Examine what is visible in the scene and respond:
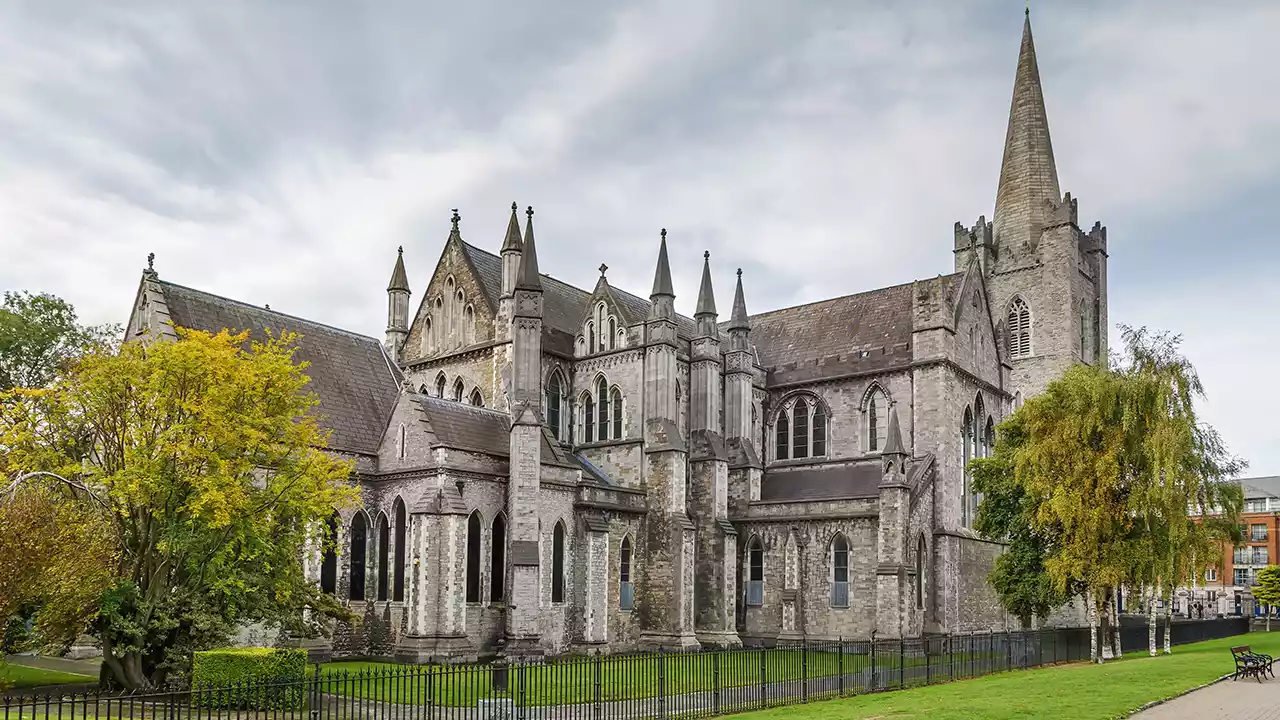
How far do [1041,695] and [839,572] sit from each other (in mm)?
17462

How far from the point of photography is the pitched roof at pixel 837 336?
152 ft

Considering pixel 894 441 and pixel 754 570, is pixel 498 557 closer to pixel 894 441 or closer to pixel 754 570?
pixel 754 570

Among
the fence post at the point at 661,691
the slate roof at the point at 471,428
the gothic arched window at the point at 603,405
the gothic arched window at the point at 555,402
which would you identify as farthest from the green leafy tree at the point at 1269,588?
the fence post at the point at 661,691

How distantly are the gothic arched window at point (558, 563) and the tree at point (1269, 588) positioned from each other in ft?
206

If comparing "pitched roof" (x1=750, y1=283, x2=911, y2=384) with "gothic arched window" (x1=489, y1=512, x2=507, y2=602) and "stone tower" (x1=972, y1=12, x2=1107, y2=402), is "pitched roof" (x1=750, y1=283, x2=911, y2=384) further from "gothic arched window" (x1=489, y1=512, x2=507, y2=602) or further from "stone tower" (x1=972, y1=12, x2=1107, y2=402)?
"gothic arched window" (x1=489, y1=512, x2=507, y2=602)

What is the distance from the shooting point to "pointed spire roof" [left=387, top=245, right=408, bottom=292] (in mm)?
47438

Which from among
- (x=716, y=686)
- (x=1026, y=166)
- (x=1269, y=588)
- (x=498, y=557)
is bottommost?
(x=1269, y=588)

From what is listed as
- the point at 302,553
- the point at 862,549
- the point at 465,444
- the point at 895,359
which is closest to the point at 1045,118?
the point at 895,359

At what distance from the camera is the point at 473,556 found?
114 ft

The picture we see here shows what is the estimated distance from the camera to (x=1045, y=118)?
202 ft

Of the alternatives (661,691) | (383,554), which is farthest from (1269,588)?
(661,691)

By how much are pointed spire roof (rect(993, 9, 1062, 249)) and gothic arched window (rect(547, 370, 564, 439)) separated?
30246mm

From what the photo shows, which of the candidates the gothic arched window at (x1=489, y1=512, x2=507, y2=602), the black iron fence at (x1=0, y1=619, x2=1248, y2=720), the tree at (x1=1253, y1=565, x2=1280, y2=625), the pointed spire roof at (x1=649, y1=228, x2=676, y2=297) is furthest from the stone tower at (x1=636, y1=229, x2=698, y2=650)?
the tree at (x1=1253, y1=565, x2=1280, y2=625)

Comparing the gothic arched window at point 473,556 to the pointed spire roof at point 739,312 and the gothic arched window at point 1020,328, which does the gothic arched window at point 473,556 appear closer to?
the pointed spire roof at point 739,312
